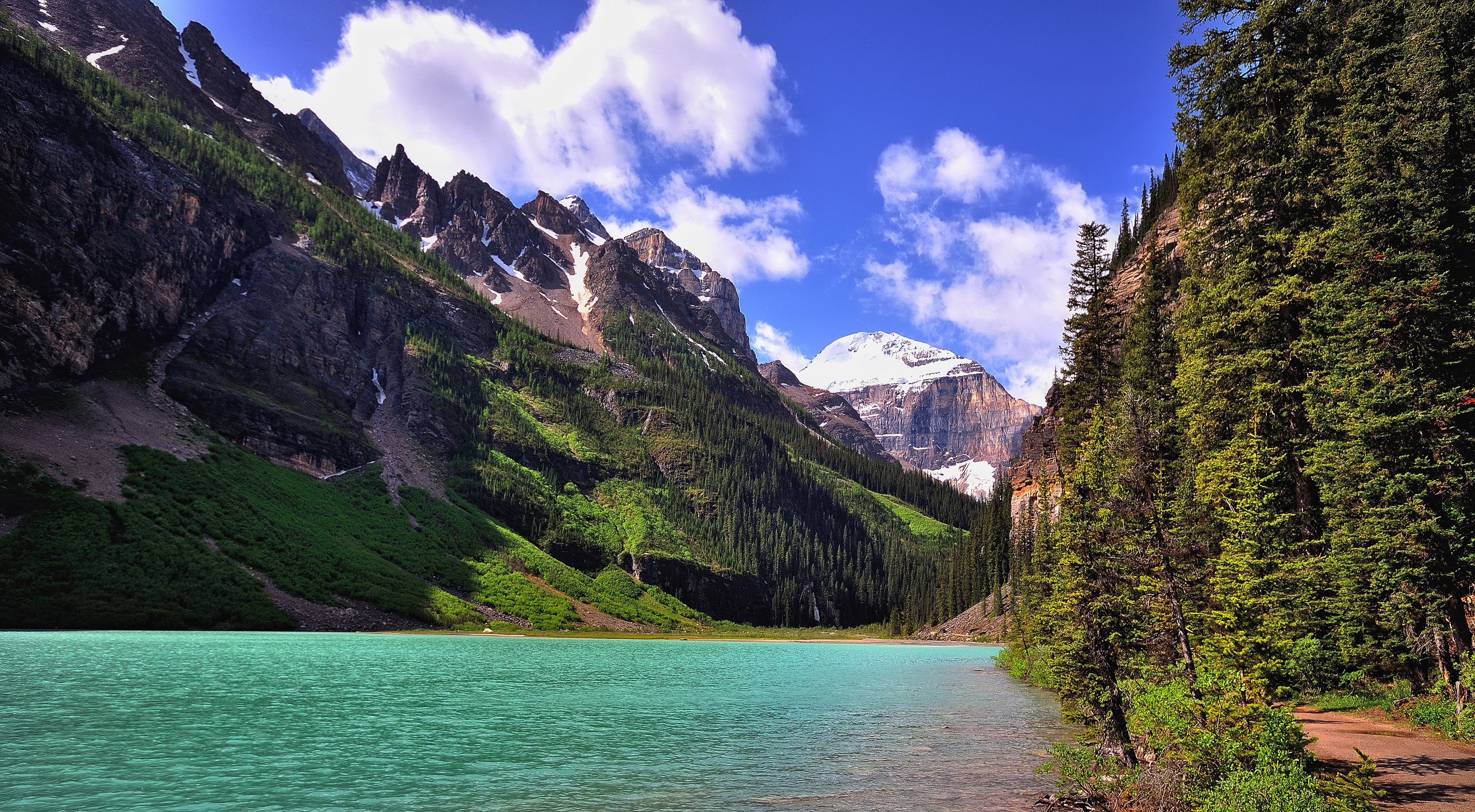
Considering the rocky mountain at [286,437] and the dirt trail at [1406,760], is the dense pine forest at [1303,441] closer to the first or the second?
the dirt trail at [1406,760]

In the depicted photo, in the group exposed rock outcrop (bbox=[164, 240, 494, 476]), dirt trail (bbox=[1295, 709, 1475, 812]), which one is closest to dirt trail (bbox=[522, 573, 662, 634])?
exposed rock outcrop (bbox=[164, 240, 494, 476])

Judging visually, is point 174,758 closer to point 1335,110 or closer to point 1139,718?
point 1139,718

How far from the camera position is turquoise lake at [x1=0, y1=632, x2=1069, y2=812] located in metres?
14.4

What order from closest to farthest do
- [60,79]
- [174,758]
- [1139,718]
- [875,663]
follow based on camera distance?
[1139,718] → [174,758] → [875,663] → [60,79]

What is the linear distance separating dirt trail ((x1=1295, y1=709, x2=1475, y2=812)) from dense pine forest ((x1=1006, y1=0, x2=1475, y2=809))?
113cm

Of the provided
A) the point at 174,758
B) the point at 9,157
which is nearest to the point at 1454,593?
the point at 174,758

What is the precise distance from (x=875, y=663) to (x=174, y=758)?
55958mm

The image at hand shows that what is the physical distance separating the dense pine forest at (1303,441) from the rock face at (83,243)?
107249mm

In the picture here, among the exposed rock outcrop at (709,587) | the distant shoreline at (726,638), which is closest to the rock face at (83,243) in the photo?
the distant shoreline at (726,638)

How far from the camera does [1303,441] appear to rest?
73.7ft

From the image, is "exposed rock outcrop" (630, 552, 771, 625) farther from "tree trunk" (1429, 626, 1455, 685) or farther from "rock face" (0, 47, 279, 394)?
"tree trunk" (1429, 626, 1455, 685)

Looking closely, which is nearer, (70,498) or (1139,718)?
(1139,718)

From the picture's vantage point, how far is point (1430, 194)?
20.0 meters

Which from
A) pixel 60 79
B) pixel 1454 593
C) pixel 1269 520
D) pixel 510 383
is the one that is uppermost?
pixel 60 79
